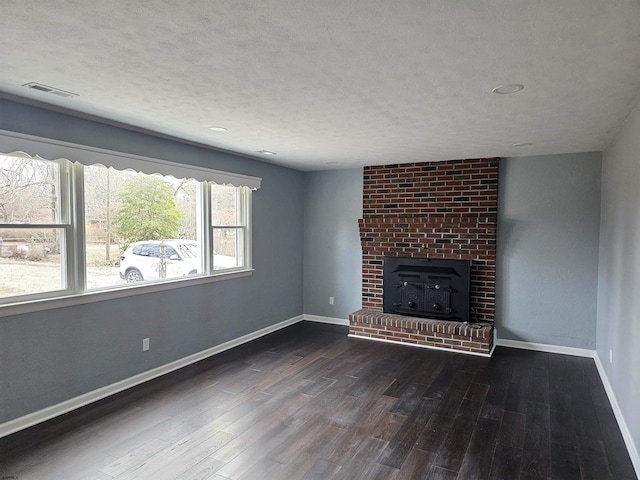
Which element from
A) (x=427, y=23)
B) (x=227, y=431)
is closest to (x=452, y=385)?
(x=227, y=431)

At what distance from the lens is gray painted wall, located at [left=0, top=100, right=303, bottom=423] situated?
287cm

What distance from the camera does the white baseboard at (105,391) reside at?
9.34ft

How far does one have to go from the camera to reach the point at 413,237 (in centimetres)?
539

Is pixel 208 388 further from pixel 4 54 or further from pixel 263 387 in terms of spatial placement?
pixel 4 54

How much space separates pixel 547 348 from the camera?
4785mm

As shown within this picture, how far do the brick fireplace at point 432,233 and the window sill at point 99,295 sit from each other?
6.92 ft

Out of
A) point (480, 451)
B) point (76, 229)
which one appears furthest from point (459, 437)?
point (76, 229)

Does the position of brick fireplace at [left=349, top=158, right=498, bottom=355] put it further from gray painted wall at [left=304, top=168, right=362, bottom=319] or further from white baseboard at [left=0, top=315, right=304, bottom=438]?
white baseboard at [left=0, top=315, right=304, bottom=438]

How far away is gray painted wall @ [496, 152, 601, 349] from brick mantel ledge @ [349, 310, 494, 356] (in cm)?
52

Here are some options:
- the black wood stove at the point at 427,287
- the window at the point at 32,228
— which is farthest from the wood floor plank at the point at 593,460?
the window at the point at 32,228

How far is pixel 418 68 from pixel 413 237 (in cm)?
345

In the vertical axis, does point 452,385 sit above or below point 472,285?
below

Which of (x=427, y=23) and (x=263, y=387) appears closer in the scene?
(x=427, y=23)

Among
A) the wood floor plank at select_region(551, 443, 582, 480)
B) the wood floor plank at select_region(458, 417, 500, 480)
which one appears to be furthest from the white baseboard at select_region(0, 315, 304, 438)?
the wood floor plank at select_region(551, 443, 582, 480)
